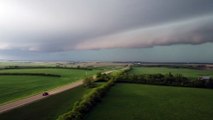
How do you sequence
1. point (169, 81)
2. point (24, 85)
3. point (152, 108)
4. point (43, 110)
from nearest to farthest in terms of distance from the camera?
point (43, 110)
point (152, 108)
point (24, 85)
point (169, 81)

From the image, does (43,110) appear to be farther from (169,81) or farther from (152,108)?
(169,81)

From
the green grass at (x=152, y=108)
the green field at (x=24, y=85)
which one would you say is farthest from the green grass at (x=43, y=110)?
the green field at (x=24, y=85)

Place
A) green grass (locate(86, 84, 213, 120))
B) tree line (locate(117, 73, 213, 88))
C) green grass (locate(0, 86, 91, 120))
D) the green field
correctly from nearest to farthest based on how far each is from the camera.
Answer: green grass (locate(0, 86, 91, 120)), green grass (locate(86, 84, 213, 120)), the green field, tree line (locate(117, 73, 213, 88))

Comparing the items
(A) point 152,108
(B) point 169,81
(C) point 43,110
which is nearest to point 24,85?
(C) point 43,110

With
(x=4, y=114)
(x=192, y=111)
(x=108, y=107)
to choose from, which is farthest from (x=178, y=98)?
(x=4, y=114)

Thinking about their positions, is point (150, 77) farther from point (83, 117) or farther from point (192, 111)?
point (83, 117)

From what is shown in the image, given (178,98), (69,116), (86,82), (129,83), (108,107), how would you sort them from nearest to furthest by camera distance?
(69,116)
(108,107)
(178,98)
(86,82)
(129,83)

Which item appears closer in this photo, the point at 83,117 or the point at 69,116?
the point at 69,116

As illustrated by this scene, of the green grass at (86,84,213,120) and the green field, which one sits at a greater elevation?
the green field

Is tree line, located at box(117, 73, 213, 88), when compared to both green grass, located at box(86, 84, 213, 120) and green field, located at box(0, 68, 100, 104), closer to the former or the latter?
green grass, located at box(86, 84, 213, 120)

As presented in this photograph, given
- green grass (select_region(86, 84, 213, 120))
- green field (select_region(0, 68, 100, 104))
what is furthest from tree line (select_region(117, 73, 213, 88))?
green field (select_region(0, 68, 100, 104))

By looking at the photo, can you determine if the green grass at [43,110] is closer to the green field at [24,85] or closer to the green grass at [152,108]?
the green grass at [152,108]
